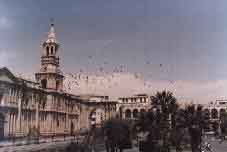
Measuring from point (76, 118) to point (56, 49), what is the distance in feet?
78.4

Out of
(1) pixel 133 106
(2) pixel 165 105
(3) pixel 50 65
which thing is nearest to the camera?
(2) pixel 165 105

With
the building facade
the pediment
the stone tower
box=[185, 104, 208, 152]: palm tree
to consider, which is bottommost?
box=[185, 104, 208, 152]: palm tree

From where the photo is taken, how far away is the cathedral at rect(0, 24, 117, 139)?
6203 centimetres

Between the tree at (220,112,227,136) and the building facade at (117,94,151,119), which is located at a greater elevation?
the building facade at (117,94,151,119)

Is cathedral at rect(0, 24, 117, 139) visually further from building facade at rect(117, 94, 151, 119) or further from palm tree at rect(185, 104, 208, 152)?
palm tree at rect(185, 104, 208, 152)

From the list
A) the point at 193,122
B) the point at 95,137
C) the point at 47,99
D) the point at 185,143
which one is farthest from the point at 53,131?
the point at 193,122

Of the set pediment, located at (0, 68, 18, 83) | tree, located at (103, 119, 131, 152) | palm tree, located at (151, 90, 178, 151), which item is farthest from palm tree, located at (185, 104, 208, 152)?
pediment, located at (0, 68, 18, 83)

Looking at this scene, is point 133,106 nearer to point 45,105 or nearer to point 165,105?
point 45,105

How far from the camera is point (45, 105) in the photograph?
78.6 metres

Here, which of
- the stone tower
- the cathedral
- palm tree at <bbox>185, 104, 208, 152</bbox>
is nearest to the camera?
palm tree at <bbox>185, 104, 208, 152</bbox>

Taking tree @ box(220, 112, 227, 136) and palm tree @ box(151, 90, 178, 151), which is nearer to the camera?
palm tree @ box(151, 90, 178, 151)

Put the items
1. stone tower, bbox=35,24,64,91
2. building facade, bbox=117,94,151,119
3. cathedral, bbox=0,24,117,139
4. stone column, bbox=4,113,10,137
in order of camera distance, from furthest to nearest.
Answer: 1. building facade, bbox=117,94,151,119
2. stone tower, bbox=35,24,64,91
3. cathedral, bbox=0,24,117,139
4. stone column, bbox=4,113,10,137

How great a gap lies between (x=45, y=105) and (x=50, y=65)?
9238 mm

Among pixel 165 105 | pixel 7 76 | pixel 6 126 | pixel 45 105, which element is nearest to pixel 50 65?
pixel 45 105
